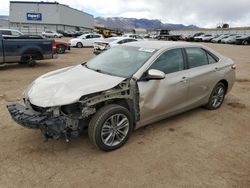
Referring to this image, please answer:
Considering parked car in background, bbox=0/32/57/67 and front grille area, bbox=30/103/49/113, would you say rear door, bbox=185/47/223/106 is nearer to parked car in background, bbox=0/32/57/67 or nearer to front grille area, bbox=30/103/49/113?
front grille area, bbox=30/103/49/113

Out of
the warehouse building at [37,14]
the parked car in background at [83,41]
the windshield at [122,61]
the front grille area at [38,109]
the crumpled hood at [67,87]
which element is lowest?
the front grille area at [38,109]

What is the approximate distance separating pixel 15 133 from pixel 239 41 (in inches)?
1657

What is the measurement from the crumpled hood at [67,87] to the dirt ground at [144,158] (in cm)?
82

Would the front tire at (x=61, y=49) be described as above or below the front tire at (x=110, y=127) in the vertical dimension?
above

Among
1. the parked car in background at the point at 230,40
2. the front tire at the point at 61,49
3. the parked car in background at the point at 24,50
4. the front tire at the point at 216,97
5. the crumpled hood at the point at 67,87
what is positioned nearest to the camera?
the crumpled hood at the point at 67,87

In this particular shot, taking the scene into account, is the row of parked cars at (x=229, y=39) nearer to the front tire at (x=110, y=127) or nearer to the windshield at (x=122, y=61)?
the windshield at (x=122, y=61)

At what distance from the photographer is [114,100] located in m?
4.07

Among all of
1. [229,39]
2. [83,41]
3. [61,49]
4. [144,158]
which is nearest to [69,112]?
[144,158]

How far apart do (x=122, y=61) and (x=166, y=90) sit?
0.94 meters

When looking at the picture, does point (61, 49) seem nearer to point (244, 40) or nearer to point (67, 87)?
point (67, 87)

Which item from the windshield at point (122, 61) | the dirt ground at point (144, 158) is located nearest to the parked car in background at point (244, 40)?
the dirt ground at point (144, 158)

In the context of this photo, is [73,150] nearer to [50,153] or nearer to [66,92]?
[50,153]

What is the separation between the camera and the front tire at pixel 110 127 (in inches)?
148

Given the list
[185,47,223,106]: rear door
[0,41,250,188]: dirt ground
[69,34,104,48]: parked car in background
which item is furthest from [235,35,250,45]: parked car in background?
[0,41,250,188]: dirt ground
